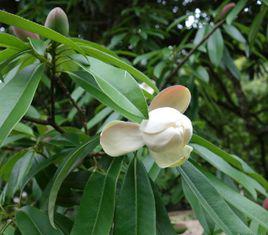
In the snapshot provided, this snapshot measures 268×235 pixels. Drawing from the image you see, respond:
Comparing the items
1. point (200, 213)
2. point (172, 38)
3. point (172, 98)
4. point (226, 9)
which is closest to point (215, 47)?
point (226, 9)

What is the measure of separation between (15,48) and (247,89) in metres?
4.11

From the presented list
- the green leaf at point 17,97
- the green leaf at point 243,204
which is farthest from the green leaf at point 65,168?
the green leaf at point 243,204

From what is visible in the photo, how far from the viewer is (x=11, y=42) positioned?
2.12 ft

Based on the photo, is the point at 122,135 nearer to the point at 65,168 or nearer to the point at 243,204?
the point at 65,168

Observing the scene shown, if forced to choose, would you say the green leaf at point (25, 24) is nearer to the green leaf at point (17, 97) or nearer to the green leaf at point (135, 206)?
the green leaf at point (17, 97)

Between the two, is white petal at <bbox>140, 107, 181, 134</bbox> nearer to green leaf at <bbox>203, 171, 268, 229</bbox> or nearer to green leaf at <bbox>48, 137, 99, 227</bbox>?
green leaf at <bbox>48, 137, 99, 227</bbox>

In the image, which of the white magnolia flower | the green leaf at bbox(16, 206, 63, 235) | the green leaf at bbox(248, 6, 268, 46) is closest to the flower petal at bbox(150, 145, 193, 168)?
the white magnolia flower

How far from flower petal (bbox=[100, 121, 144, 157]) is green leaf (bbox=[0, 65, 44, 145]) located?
0.37ft

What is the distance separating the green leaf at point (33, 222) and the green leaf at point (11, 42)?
0.88 ft

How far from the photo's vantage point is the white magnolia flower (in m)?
0.60

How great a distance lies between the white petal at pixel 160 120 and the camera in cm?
60

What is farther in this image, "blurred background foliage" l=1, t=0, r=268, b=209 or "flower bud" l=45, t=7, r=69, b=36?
"blurred background foliage" l=1, t=0, r=268, b=209

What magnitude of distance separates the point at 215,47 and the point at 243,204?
0.92 meters

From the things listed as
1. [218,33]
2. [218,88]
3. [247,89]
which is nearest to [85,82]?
[218,33]
